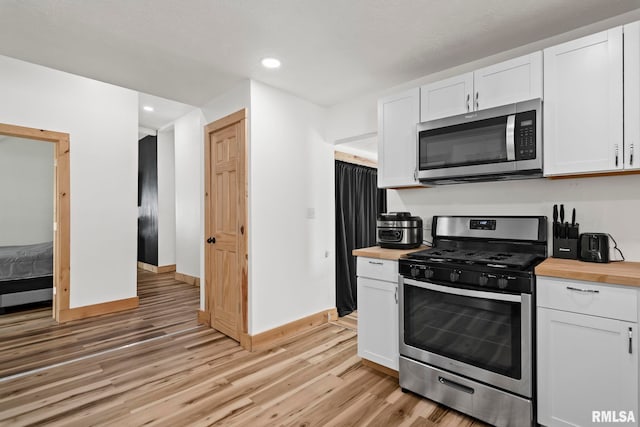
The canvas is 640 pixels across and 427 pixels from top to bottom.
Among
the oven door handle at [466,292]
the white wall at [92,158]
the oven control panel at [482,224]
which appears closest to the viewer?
the oven door handle at [466,292]

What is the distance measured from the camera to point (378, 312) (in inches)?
101

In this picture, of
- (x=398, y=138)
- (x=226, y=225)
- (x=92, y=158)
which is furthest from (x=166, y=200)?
(x=398, y=138)

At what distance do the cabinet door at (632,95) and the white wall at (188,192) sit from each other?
5.30m

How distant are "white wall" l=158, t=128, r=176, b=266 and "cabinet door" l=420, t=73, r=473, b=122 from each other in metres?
5.76

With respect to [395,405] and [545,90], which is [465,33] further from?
[395,405]

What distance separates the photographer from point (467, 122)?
2369 millimetres

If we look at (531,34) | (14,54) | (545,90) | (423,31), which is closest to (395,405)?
(545,90)

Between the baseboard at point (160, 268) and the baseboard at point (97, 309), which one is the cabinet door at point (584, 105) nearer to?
the baseboard at point (97, 309)

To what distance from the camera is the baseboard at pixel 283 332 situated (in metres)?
3.05

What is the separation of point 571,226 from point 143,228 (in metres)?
7.69

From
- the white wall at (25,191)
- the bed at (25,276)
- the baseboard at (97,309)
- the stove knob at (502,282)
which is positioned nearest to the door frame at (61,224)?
the baseboard at (97,309)

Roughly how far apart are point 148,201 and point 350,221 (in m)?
5.09

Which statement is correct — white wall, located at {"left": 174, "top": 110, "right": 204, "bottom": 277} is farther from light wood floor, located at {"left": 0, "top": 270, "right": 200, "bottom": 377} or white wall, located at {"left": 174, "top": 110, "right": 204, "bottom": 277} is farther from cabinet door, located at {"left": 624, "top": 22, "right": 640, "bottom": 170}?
cabinet door, located at {"left": 624, "top": 22, "right": 640, "bottom": 170}

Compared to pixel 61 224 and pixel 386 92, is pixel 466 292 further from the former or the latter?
pixel 61 224
